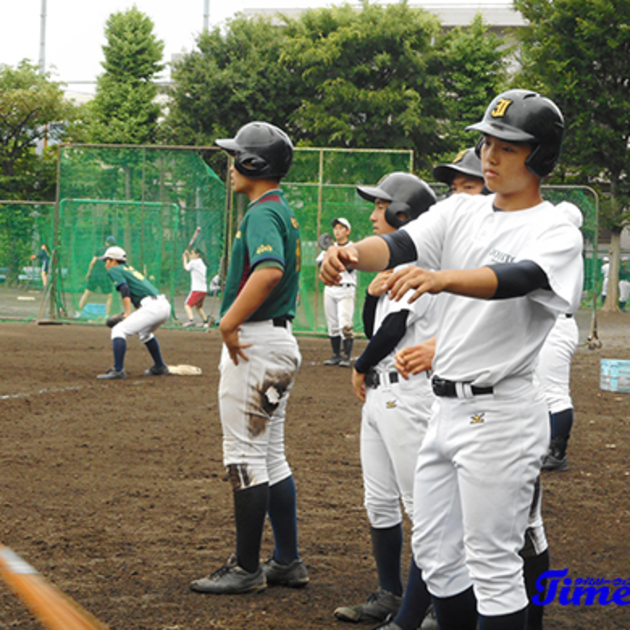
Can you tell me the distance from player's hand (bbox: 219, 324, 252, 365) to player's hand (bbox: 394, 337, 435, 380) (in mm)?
821

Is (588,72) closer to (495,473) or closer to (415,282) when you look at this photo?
(495,473)

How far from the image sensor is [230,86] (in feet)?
112

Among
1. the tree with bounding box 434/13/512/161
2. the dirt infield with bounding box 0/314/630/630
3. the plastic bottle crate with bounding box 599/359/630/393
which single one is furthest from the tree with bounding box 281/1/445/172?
the dirt infield with bounding box 0/314/630/630

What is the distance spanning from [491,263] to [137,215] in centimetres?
1559

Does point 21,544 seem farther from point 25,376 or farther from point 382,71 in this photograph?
point 382,71

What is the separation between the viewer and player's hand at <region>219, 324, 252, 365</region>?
378 centimetres

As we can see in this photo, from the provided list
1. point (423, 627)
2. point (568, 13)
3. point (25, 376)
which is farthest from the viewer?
point (568, 13)

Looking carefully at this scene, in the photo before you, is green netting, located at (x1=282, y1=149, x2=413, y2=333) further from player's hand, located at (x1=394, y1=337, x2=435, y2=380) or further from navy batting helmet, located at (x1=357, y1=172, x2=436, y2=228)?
player's hand, located at (x1=394, y1=337, x2=435, y2=380)

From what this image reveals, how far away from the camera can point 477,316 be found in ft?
9.05

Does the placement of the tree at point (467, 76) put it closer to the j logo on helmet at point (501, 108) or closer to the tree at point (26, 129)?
the tree at point (26, 129)

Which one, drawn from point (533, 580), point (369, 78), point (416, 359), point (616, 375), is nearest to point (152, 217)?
point (616, 375)

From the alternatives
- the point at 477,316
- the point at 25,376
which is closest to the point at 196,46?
the point at 25,376

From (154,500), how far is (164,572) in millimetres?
1337

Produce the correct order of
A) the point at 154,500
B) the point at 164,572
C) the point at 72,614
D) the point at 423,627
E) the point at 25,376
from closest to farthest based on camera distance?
the point at 72,614 < the point at 423,627 < the point at 164,572 < the point at 154,500 < the point at 25,376
